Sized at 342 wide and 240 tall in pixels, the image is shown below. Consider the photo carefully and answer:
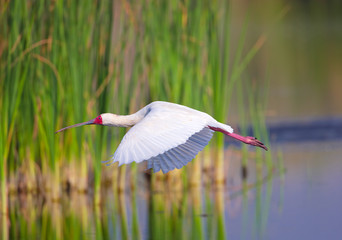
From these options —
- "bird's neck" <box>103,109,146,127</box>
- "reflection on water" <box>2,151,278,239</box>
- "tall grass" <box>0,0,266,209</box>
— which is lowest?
"reflection on water" <box>2,151,278,239</box>

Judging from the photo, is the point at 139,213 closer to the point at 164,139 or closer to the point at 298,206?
the point at 298,206

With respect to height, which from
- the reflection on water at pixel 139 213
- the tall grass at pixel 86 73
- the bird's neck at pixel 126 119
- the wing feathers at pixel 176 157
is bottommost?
the reflection on water at pixel 139 213

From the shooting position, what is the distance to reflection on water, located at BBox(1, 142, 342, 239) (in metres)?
8.39

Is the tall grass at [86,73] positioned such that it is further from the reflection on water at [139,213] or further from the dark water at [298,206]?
the dark water at [298,206]

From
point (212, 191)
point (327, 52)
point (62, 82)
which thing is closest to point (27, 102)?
point (62, 82)

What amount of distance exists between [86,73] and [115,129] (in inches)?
28.3

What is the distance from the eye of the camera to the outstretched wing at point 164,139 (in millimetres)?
5398

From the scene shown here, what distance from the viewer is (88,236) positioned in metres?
8.38

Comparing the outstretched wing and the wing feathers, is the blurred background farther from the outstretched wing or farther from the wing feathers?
the outstretched wing

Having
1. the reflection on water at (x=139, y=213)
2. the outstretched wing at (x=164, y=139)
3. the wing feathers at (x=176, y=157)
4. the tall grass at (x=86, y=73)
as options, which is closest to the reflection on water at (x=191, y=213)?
the reflection on water at (x=139, y=213)

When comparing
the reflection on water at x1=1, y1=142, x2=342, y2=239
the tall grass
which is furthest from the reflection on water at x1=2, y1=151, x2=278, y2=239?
the tall grass

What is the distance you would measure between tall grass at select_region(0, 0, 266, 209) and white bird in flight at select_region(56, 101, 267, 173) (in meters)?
1.85

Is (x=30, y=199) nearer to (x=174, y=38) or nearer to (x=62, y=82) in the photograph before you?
(x=62, y=82)

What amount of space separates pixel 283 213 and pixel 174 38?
1.94 m
